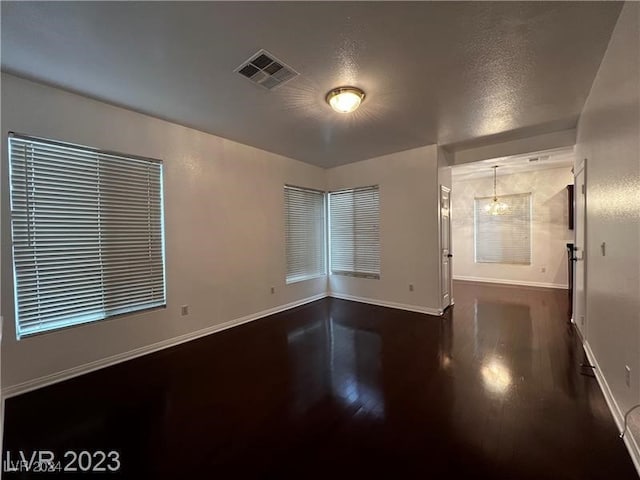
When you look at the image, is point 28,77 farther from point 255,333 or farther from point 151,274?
point 255,333

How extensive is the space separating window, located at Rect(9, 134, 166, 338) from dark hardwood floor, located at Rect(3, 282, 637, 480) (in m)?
0.66

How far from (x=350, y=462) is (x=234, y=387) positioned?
3.93 ft

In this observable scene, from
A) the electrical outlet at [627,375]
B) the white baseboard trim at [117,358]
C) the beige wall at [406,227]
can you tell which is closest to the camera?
the electrical outlet at [627,375]

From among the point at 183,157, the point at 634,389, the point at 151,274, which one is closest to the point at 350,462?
the point at 634,389

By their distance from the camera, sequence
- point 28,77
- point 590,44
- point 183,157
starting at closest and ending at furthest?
point 590,44 → point 28,77 → point 183,157

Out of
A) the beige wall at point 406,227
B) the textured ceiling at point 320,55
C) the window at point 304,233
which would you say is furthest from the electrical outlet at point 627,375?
the window at point 304,233

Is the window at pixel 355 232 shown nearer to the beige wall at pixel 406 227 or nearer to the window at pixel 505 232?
the beige wall at pixel 406 227

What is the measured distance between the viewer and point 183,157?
3.42 meters

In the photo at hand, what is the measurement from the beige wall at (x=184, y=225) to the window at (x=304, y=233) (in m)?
0.19

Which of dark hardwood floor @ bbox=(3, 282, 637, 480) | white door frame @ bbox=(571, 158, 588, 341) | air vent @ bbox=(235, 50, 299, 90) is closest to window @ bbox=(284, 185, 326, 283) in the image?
dark hardwood floor @ bbox=(3, 282, 637, 480)

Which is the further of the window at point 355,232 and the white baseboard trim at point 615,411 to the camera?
the window at point 355,232

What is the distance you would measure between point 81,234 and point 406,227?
4146mm

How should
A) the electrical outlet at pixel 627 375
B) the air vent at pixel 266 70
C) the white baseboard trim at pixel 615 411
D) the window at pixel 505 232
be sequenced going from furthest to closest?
the window at pixel 505 232, the air vent at pixel 266 70, the electrical outlet at pixel 627 375, the white baseboard trim at pixel 615 411

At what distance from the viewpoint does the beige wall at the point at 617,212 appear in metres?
1.57
